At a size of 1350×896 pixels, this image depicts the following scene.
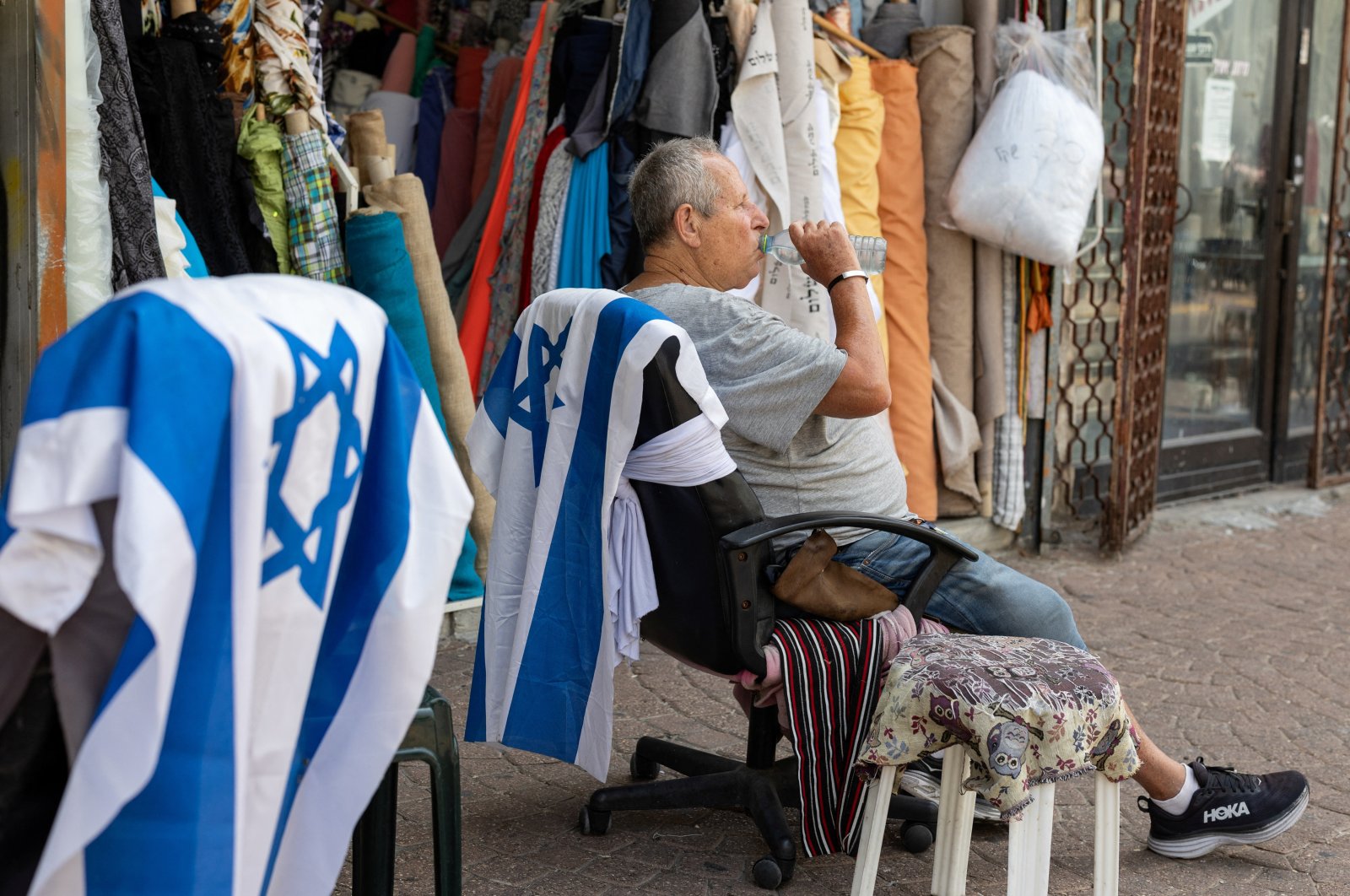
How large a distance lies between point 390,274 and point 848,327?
1.62 meters

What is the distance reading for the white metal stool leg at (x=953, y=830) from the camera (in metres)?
2.52

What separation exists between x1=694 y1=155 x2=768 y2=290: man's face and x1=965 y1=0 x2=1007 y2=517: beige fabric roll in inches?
95.9

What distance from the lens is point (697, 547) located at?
2.59m

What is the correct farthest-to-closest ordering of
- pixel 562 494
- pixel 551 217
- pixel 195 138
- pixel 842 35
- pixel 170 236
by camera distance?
pixel 842 35, pixel 551 217, pixel 195 138, pixel 170 236, pixel 562 494

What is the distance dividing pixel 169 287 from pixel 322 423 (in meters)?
0.22

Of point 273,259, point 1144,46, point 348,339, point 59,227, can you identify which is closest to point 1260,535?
point 1144,46

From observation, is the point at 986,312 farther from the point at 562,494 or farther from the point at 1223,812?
the point at 562,494

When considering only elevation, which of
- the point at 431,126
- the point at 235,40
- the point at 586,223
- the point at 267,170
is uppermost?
the point at 235,40

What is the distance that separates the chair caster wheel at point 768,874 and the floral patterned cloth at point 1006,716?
1.15 ft

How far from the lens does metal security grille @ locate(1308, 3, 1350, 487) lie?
6949 millimetres

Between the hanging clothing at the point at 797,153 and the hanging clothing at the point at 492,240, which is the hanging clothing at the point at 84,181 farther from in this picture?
the hanging clothing at the point at 797,153

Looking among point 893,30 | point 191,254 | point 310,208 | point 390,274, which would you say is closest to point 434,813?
point 191,254

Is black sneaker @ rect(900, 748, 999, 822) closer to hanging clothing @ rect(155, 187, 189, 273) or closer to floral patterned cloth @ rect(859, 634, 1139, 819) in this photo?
floral patterned cloth @ rect(859, 634, 1139, 819)

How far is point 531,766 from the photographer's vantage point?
3.40 meters
